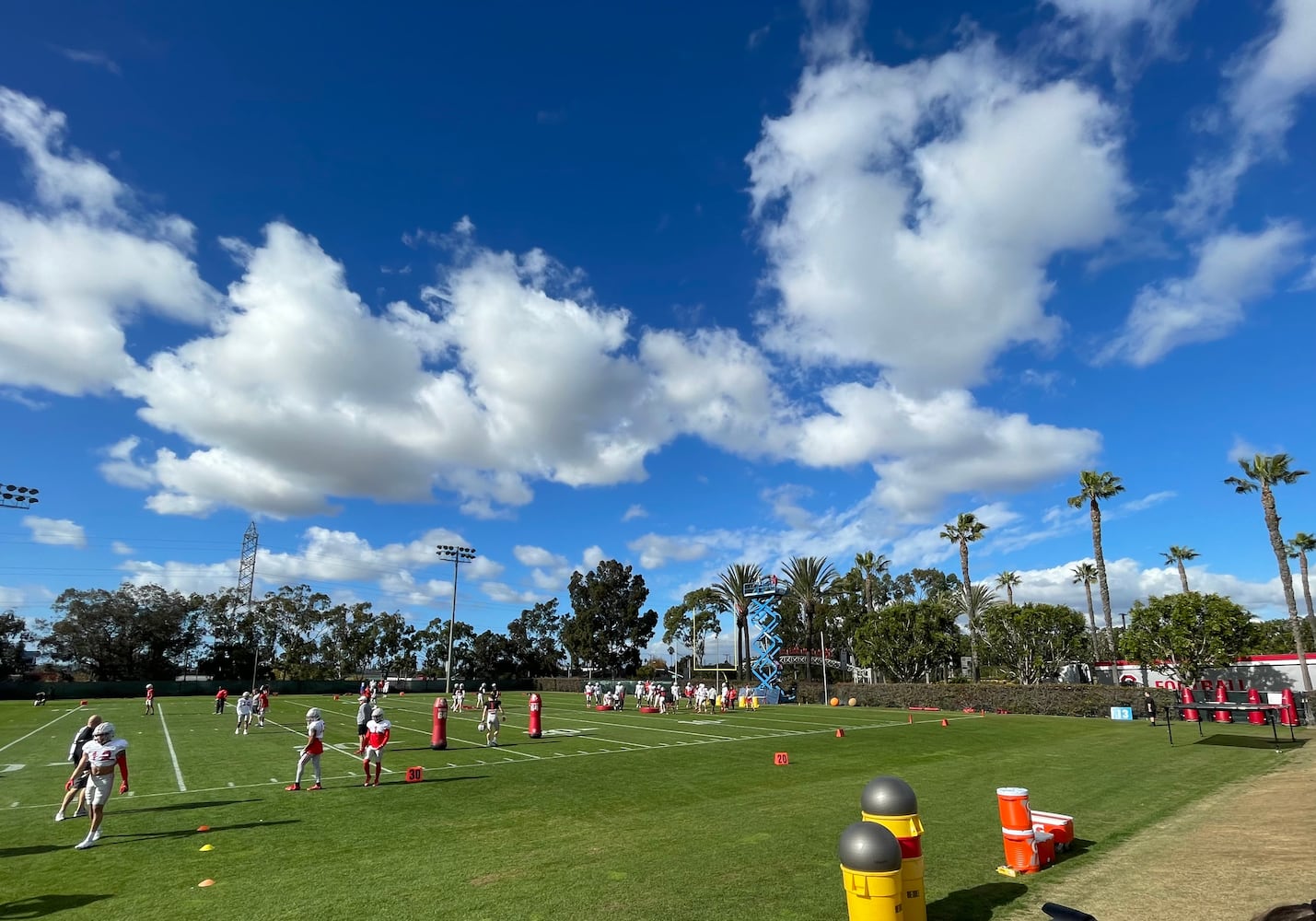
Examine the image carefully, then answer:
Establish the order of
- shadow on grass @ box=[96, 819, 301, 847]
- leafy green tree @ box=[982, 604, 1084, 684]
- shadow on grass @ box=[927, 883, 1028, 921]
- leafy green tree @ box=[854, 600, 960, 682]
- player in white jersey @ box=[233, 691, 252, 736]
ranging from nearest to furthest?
shadow on grass @ box=[927, 883, 1028, 921] < shadow on grass @ box=[96, 819, 301, 847] < player in white jersey @ box=[233, 691, 252, 736] < leafy green tree @ box=[982, 604, 1084, 684] < leafy green tree @ box=[854, 600, 960, 682]

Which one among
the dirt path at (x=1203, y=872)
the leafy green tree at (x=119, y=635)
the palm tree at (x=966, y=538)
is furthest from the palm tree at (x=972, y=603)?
the leafy green tree at (x=119, y=635)

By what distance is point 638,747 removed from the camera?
Answer: 24125mm

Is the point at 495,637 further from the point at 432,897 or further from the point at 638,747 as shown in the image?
the point at 432,897

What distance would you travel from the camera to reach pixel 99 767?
1162 centimetres

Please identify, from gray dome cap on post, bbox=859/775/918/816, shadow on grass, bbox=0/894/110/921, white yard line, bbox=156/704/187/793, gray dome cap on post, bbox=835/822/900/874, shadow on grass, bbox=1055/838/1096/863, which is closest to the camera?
gray dome cap on post, bbox=835/822/900/874

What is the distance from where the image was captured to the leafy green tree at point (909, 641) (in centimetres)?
5812

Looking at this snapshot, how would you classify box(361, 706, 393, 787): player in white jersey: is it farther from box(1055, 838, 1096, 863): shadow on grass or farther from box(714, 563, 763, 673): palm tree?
box(714, 563, 763, 673): palm tree

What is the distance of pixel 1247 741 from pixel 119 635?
330 ft

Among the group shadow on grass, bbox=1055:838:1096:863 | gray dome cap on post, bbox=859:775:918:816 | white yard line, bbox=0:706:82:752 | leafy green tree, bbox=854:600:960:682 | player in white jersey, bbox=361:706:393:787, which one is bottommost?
white yard line, bbox=0:706:82:752

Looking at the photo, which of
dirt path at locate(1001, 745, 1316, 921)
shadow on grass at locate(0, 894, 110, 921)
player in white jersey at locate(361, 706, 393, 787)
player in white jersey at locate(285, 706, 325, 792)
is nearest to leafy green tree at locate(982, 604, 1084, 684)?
dirt path at locate(1001, 745, 1316, 921)

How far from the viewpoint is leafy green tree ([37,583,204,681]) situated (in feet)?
261

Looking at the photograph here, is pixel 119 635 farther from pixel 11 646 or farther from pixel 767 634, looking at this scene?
pixel 767 634

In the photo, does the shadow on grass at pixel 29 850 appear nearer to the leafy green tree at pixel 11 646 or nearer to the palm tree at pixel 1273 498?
the palm tree at pixel 1273 498

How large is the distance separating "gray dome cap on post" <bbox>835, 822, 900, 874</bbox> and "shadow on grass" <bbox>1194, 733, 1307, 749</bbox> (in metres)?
24.5
